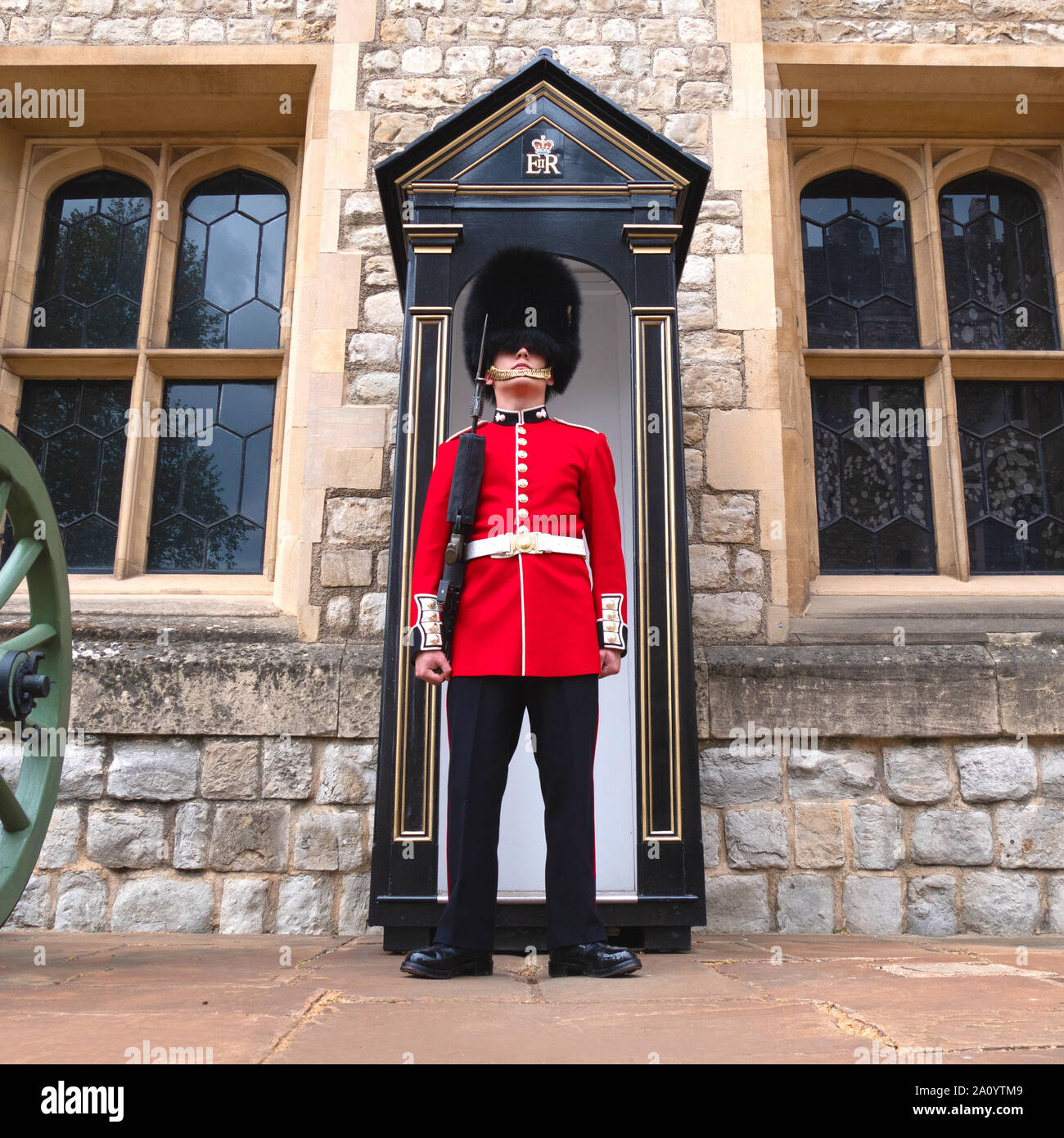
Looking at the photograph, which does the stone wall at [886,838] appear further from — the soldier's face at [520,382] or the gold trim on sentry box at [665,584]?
the soldier's face at [520,382]

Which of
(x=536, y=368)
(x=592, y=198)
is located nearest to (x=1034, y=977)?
(x=536, y=368)

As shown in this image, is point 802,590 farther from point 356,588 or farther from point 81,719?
point 81,719

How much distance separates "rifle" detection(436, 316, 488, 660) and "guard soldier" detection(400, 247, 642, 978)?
2 cm

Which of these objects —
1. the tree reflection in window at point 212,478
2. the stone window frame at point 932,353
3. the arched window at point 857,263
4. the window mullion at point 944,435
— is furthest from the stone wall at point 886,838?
the tree reflection in window at point 212,478

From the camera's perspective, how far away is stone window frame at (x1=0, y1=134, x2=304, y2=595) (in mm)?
4234

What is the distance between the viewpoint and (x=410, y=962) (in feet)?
7.34

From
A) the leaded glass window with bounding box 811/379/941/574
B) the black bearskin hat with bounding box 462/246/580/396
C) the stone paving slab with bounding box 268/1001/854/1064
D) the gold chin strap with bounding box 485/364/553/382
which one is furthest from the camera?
the leaded glass window with bounding box 811/379/941/574

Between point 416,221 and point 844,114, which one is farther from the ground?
point 844,114

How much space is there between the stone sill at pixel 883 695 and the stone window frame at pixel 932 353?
0.52 m

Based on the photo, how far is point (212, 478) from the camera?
4.43 metres

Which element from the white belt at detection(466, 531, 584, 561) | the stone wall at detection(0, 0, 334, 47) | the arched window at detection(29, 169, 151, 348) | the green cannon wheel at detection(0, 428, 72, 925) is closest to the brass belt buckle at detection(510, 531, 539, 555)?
the white belt at detection(466, 531, 584, 561)

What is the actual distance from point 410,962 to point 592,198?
2.27m

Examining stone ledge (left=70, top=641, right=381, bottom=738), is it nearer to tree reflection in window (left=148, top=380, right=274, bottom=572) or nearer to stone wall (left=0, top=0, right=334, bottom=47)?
tree reflection in window (left=148, top=380, right=274, bottom=572)
